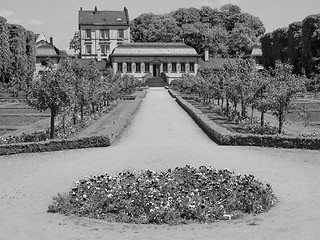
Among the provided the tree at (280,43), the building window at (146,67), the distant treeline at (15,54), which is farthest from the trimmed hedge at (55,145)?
the building window at (146,67)

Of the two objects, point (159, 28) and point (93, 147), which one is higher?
point (159, 28)

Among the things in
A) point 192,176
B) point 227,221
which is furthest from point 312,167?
point 227,221

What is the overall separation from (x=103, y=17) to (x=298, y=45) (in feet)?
149

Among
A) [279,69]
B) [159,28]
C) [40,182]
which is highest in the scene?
[159,28]

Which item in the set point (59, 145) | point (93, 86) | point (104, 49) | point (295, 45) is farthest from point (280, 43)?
point (59, 145)

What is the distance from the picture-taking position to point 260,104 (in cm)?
1973

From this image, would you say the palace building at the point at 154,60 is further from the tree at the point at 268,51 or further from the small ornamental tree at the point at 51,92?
the small ornamental tree at the point at 51,92

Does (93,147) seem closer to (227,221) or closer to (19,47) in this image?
(227,221)

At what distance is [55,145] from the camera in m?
16.8

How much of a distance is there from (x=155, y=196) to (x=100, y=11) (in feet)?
286

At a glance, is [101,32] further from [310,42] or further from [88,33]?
[310,42]

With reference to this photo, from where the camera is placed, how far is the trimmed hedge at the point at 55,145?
53.4 feet

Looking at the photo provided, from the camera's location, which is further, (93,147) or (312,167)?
(93,147)

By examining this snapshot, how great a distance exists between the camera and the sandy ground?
27.2 feet
